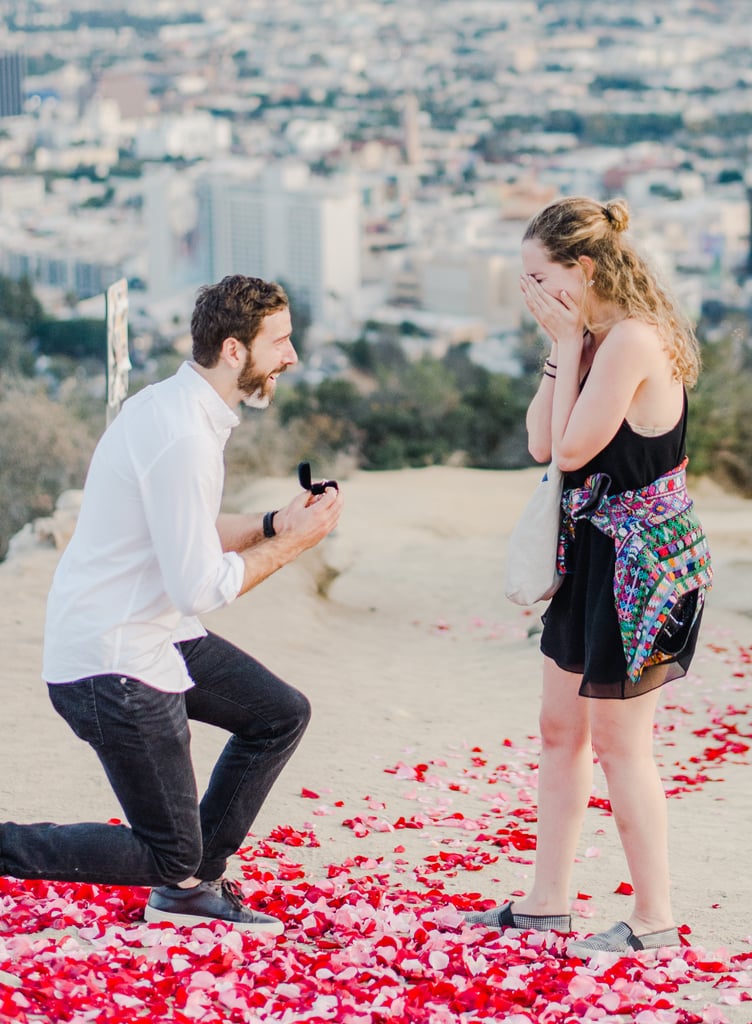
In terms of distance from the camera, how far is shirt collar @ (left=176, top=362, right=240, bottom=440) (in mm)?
2871

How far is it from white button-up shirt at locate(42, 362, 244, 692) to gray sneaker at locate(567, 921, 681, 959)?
1049mm

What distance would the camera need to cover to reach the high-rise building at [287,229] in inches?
3334

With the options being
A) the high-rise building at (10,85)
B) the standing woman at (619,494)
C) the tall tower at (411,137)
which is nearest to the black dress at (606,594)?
the standing woman at (619,494)

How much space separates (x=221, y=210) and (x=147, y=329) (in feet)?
110

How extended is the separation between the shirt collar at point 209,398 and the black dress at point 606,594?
77 cm

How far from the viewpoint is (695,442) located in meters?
17.2

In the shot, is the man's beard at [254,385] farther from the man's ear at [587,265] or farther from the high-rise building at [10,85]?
the high-rise building at [10,85]

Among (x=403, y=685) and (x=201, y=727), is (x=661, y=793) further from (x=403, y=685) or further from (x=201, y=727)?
(x=403, y=685)

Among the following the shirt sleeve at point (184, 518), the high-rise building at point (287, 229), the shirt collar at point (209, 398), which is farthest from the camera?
the high-rise building at point (287, 229)

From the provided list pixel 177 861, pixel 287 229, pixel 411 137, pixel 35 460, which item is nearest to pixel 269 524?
pixel 177 861

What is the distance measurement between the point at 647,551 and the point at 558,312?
539 millimetres

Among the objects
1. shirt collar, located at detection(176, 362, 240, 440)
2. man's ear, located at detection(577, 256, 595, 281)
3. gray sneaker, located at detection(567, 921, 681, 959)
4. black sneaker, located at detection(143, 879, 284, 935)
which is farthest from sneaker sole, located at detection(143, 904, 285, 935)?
Answer: man's ear, located at detection(577, 256, 595, 281)

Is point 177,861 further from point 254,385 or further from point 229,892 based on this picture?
point 254,385

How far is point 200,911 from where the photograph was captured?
3.22 meters
